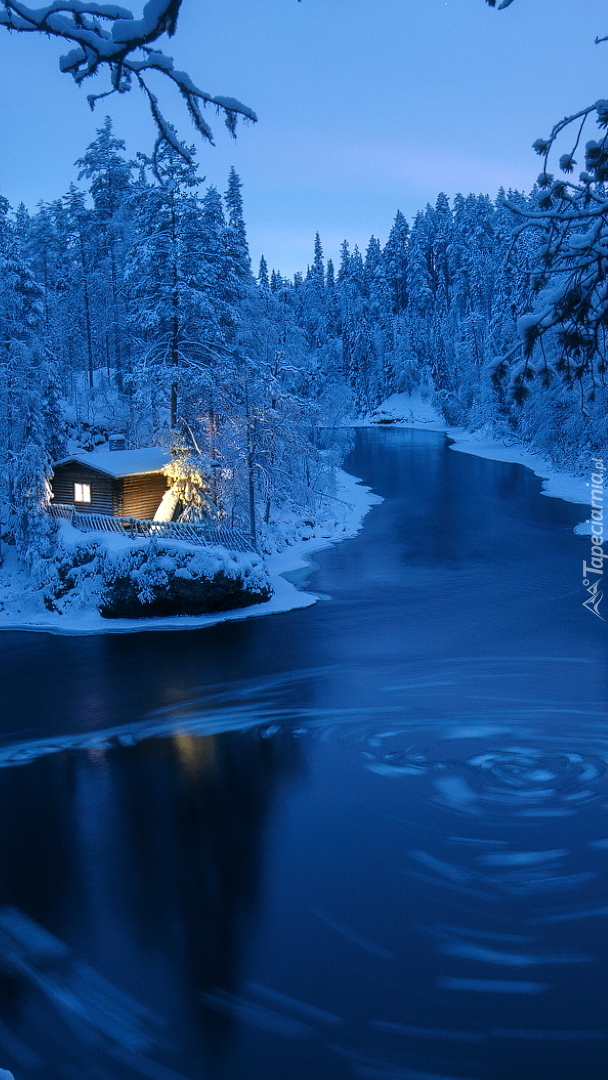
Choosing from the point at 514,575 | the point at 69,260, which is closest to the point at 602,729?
the point at 514,575

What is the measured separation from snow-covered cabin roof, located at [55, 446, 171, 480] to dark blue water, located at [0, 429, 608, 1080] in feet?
31.8

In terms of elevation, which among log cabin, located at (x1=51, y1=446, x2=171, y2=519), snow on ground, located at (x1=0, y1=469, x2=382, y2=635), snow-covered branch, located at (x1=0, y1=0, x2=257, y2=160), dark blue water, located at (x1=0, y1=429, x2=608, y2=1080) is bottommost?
dark blue water, located at (x1=0, y1=429, x2=608, y2=1080)

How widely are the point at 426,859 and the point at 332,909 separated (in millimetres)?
1604

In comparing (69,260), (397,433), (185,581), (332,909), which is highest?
(69,260)

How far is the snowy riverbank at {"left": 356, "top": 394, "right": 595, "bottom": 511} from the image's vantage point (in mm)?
44719

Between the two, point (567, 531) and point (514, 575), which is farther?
point (567, 531)

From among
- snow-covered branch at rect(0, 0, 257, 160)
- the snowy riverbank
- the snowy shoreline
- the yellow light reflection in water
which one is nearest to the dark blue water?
the yellow light reflection in water

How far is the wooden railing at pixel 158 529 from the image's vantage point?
2634 centimetres

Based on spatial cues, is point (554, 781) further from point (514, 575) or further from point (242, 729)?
point (514, 575)

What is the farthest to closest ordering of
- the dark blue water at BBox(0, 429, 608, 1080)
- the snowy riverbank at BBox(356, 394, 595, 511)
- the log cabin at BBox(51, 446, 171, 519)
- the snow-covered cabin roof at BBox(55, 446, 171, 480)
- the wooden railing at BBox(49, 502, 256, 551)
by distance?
the snowy riverbank at BBox(356, 394, 595, 511)
the log cabin at BBox(51, 446, 171, 519)
the snow-covered cabin roof at BBox(55, 446, 171, 480)
the wooden railing at BBox(49, 502, 256, 551)
the dark blue water at BBox(0, 429, 608, 1080)

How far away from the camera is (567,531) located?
→ 33.6m

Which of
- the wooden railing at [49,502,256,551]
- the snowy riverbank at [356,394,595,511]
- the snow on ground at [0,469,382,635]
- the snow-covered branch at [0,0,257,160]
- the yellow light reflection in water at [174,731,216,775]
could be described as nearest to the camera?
the snow-covered branch at [0,0,257,160]

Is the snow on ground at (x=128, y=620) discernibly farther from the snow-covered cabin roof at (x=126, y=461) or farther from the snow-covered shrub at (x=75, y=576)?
the snow-covered cabin roof at (x=126, y=461)

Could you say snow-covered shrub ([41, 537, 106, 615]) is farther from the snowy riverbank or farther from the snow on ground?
the snowy riverbank
